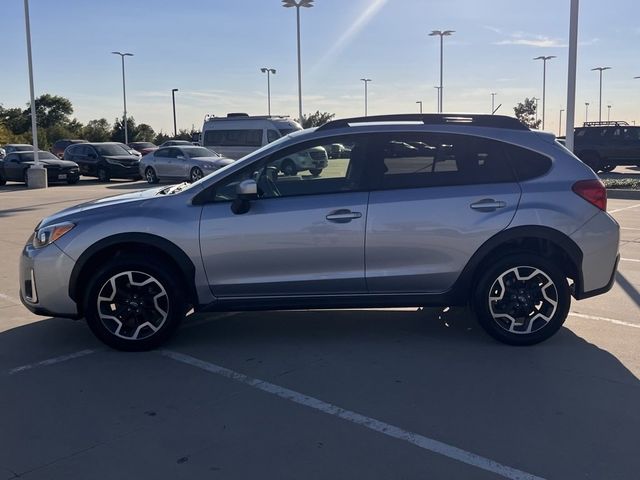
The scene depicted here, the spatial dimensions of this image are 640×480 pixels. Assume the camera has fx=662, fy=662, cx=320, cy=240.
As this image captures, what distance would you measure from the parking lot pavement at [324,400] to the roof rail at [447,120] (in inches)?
67.0

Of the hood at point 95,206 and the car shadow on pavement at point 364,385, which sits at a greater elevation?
the hood at point 95,206

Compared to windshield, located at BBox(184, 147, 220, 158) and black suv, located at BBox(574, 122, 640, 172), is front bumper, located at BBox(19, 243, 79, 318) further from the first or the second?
black suv, located at BBox(574, 122, 640, 172)

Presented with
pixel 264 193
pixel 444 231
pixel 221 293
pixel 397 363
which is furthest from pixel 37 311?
pixel 444 231

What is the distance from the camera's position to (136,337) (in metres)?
5.01

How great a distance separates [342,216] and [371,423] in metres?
1.67

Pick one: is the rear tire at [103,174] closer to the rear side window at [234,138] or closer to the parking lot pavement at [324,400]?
the rear side window at [234,138]

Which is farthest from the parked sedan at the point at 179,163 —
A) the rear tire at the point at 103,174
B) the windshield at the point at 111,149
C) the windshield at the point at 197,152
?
the windshield at the point at 111,149

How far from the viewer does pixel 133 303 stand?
4.98 m

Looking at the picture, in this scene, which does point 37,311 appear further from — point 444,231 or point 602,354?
point 602,354

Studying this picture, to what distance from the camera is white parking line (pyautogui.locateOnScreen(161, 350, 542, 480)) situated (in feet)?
10.7

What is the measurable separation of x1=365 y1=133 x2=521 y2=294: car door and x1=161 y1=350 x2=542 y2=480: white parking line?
1178 millimetres

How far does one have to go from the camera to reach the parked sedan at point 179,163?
2283 centimetres

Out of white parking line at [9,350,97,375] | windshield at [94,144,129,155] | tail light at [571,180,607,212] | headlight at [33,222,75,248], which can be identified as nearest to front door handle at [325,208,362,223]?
tail light at [571,180,607,212]

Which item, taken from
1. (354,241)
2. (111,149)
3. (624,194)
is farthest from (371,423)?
(111,149)
